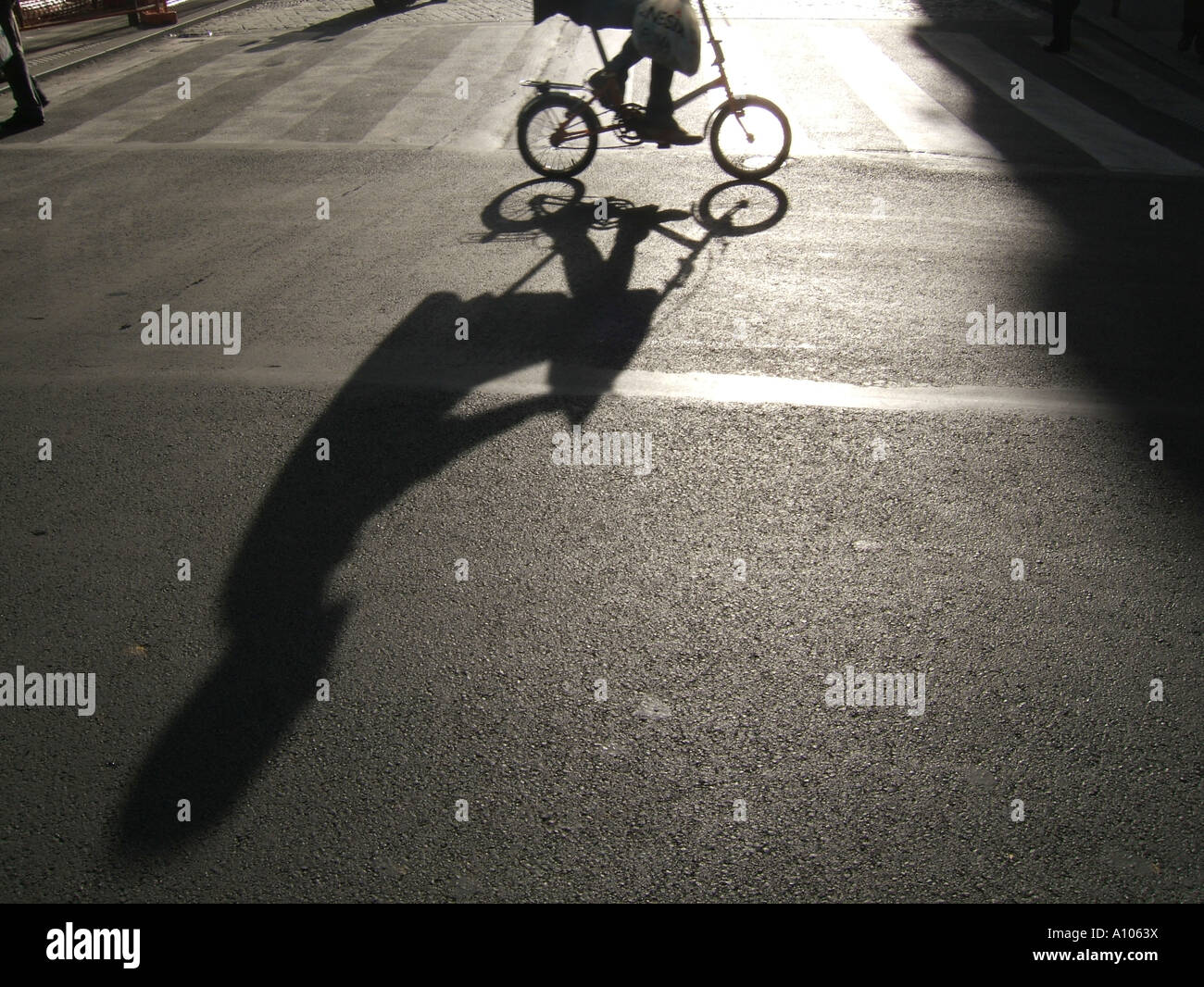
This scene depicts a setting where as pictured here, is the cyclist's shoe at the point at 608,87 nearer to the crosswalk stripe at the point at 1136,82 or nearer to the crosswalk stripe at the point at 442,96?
the crosswalk stripe at the point at 442,96

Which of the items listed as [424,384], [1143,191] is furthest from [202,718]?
[1143,191]

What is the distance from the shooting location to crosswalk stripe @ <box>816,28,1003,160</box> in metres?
10.5

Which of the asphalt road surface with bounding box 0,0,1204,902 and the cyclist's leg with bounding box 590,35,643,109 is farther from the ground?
the cyclist's leg with bounding box 590,35,643,109

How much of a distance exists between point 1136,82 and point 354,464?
38.7ft

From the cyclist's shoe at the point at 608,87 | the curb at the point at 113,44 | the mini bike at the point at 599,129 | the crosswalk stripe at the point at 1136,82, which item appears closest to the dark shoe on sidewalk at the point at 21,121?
the curb at the point at 113,44

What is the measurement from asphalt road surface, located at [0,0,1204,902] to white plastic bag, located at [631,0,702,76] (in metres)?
1.19

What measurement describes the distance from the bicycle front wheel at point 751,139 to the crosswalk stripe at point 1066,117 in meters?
3.20

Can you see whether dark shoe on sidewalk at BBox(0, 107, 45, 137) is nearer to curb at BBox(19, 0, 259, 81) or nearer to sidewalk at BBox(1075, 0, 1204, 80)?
A: curb at BBox(19, 0, 259, 81)

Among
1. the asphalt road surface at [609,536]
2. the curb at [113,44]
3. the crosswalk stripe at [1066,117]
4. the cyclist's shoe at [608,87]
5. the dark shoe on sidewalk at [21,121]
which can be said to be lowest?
the asphalt road surface at [609,536]

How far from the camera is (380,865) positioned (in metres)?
3.26

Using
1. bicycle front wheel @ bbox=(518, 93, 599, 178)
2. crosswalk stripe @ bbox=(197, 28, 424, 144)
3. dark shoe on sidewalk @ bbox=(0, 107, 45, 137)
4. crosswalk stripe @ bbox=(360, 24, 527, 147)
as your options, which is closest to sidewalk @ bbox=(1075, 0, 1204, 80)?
bicycle front wheel @ bbox=(518, 93, 599, 178)

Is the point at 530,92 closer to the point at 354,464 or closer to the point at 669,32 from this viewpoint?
the point at 669,32

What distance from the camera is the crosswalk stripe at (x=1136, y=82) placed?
11.7 m

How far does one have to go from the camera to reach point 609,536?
4828 millimetres
